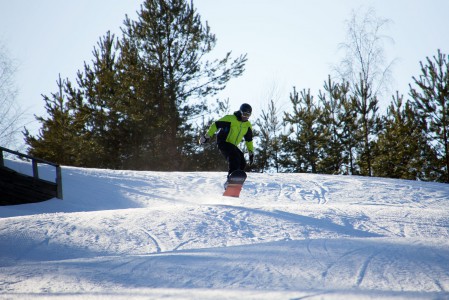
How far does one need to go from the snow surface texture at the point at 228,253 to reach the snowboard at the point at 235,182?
1.18 meters

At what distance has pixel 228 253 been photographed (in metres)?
4.90

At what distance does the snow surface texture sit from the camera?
12.5ft

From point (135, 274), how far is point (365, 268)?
2.20 meters

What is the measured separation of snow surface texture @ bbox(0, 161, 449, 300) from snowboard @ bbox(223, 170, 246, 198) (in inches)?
46.6

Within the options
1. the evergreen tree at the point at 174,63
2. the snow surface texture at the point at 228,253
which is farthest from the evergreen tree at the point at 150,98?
A: the snow surface texture at the point at 228,253

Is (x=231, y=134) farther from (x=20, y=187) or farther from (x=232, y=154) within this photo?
(x=20, y=187)

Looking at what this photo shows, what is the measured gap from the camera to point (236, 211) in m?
7.22

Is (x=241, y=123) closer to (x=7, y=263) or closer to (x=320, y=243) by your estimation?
(x=320, y=243)

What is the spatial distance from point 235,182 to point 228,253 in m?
3.99

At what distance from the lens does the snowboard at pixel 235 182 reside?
866 cm

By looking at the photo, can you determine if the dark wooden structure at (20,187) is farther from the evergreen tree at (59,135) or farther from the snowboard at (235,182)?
the evergreen tree at (59,135)

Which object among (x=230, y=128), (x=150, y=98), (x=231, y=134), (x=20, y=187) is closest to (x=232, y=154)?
(x=231, y=134)

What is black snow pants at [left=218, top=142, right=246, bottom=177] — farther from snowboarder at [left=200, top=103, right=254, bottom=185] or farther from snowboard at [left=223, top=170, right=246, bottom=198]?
snowboard at [left=223, top=170, right=246, bottom=198]

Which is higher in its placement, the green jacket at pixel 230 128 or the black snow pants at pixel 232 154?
the green jacket at pixel 230 128
